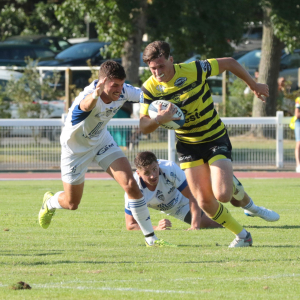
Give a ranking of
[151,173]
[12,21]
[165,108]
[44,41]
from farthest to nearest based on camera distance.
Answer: [12,21] < [44,41] < [151,173] < [165,108]

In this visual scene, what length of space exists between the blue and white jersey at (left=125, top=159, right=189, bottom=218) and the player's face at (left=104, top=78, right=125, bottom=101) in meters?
1.76

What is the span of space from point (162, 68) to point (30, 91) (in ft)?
45.2

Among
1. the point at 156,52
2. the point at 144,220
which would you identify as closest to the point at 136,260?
the point at 144,220

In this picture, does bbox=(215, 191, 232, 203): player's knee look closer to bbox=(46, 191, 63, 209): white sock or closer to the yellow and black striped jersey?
the yellow and black striped jersey

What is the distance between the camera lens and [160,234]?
780cm

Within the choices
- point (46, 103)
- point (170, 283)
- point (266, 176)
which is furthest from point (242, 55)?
point (170, 283)

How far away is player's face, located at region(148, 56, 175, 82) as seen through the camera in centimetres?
647

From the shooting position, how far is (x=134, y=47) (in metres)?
21.0

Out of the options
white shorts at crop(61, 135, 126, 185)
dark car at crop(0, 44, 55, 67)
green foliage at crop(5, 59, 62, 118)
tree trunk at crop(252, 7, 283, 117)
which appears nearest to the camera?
white shorts at crop(61, 135, 126, 185)

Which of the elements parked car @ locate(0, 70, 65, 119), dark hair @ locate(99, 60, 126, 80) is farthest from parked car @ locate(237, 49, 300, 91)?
dark hair @ locate(99, 60, 126, 80)

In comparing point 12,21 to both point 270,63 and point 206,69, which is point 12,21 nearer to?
point 270,63

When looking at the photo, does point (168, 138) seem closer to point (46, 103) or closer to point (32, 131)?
point (32, 131)

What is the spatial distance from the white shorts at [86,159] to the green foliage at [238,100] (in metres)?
14.0

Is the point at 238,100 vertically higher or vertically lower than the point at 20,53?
lower
